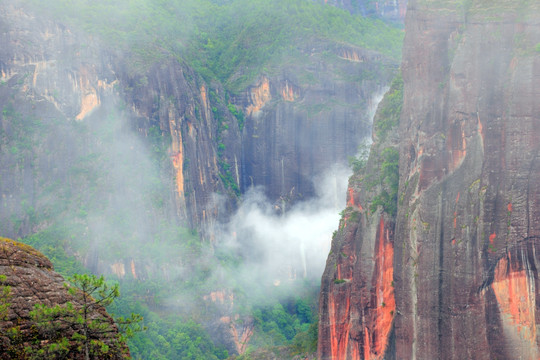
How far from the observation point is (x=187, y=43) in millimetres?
102312

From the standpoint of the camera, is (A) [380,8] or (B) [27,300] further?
(A) [380,8]

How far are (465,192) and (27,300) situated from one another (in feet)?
55.8

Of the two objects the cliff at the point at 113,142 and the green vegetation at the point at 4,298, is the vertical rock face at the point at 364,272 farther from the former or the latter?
the cliff at the point at 113,142

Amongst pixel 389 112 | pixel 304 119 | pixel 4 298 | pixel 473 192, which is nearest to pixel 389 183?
pixel 389 112

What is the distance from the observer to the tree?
18.9 metres

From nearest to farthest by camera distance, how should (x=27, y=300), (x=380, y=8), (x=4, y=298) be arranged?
(x=4, y=298), (x=27, y=300), (x=380, y=8)

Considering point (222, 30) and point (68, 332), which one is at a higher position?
point (222, 30)

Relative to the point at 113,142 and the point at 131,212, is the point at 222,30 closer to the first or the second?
the point at 113,142

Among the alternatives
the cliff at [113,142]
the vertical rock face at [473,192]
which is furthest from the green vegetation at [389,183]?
the cliff at [113,142]

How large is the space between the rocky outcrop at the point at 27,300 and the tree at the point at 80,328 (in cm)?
3

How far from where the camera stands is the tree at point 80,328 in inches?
746

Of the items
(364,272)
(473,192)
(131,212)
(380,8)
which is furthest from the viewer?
(380,8)

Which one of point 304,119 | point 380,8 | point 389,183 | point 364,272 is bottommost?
point 364,272

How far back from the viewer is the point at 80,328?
19.8 metres
